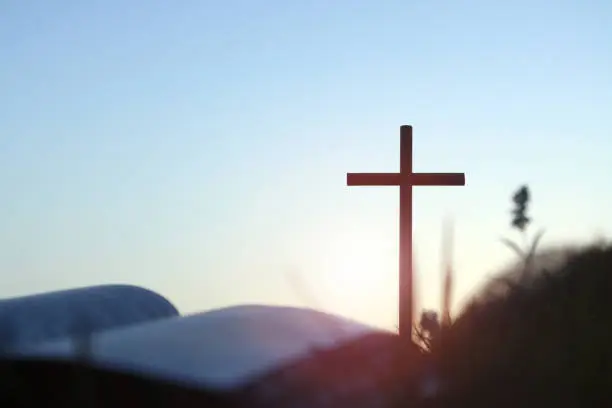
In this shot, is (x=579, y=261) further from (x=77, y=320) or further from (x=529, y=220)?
(x=77, y=320)

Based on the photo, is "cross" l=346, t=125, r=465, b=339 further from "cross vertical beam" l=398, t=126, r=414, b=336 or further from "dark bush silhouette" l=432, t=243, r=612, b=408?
"dark bush silhouette" l=432, t=243, r=612, b=408

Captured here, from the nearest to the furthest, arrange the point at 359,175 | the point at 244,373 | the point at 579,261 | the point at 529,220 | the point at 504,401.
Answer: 1. the point at 244,373
2. the point at 504,401
3. the point at 529,220
4. the point at 579,261
5. the point at 359,175

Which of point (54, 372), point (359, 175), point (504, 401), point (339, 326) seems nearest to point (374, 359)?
point (339, 326)

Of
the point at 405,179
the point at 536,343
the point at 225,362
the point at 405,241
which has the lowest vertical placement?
the point at 536,343

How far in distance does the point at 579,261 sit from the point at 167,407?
4.81 m

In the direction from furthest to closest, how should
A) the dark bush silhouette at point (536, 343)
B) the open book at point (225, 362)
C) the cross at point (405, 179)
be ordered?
the cross at point (405, 179) → the dark bush silhouette at point (536, 343) → the open book at point (225, 362)

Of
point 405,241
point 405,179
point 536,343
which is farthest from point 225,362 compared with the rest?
point 405,179

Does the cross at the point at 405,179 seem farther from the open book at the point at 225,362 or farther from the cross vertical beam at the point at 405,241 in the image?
the open book at the point at 225,362

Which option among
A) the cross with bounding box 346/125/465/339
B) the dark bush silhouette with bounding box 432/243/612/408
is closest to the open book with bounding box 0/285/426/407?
the dark bush silhouette with bounding box 432/243/612/408

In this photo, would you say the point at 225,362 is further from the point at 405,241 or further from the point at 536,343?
the point at 405,241

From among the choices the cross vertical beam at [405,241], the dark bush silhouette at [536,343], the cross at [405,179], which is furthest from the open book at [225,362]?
the cross at [405,179]

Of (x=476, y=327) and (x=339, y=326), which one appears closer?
(x=339, y=326)

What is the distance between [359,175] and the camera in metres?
12.1

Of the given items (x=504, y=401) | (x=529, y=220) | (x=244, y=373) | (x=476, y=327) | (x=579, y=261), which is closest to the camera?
(x=244, y=373)
